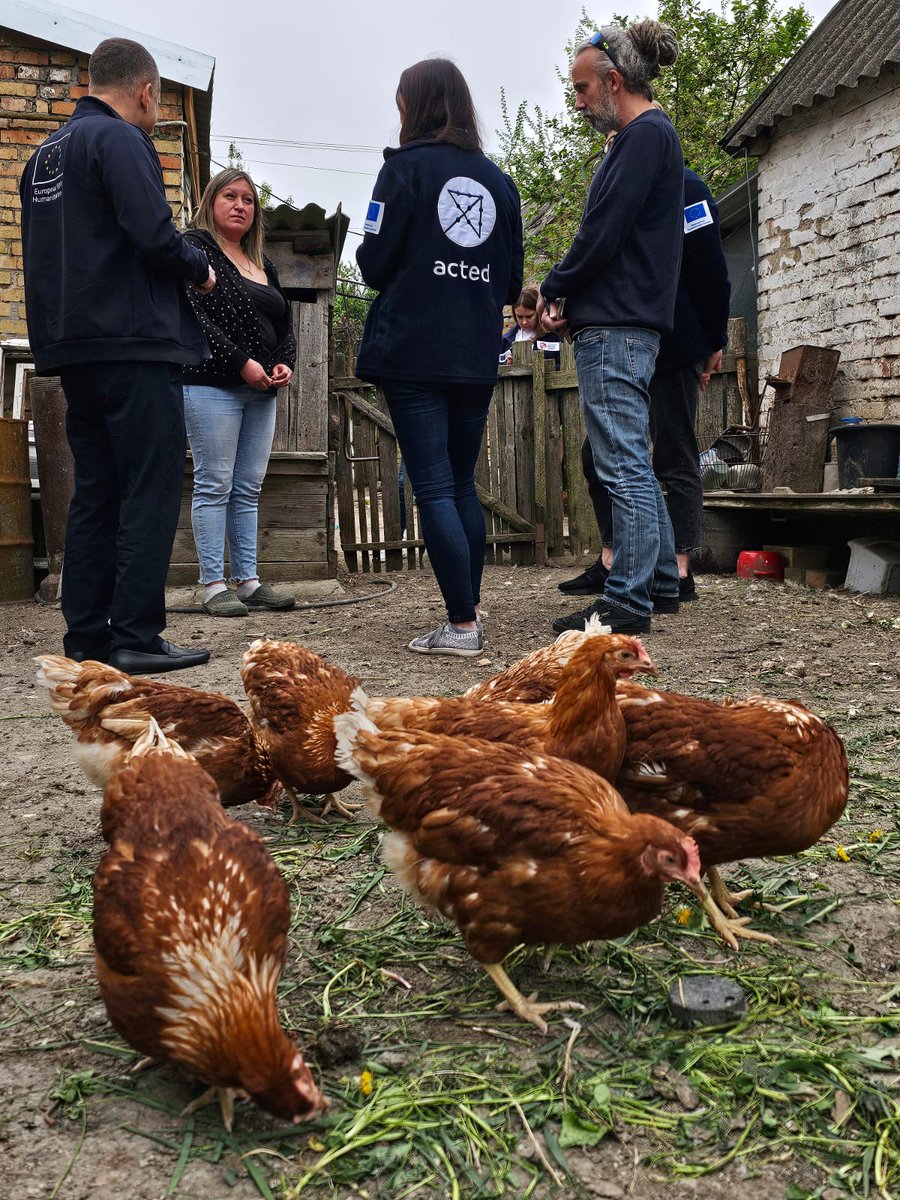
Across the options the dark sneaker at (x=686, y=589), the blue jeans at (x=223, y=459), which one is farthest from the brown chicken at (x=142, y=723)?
the dark sneaker at (x=686, y=589)

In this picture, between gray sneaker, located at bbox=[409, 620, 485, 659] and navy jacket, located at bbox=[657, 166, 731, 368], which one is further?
navy jacket, located at bbox=[657, 166, 731, 368]

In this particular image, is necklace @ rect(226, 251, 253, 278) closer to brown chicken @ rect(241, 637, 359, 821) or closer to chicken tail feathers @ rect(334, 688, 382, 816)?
brown chicken @ rect(241, 637, 359, 821)

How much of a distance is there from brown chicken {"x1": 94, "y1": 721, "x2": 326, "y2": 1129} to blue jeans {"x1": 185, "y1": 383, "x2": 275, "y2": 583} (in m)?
4.20

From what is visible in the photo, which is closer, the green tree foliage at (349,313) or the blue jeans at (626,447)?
the blue jeans at (626,447)

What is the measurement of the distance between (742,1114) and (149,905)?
1128 millimetres

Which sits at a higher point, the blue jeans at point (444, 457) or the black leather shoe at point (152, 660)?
the blue jeans at point (444, 457)

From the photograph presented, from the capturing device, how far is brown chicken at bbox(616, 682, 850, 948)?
2260 mm

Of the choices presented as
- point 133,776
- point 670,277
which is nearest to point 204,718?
point 133,776

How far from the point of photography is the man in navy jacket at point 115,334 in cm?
412

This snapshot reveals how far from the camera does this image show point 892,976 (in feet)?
6.94

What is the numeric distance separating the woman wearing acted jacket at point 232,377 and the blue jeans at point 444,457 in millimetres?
1580

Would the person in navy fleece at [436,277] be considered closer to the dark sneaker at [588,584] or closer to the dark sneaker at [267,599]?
the dark sneaker at [588,584]

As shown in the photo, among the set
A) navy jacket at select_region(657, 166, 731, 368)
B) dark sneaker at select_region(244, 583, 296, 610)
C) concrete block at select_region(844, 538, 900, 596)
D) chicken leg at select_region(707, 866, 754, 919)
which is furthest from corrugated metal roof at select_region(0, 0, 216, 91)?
chicken leg at select_region(707, 866, 754, 919)

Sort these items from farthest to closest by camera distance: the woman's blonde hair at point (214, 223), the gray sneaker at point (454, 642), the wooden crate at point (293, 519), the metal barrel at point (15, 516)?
the wooden crate at point (293, 519), the metal barrel at point (15, 516), the woman's blonde hair at point (214, 223), the gray sneaker at point (454, 642)
